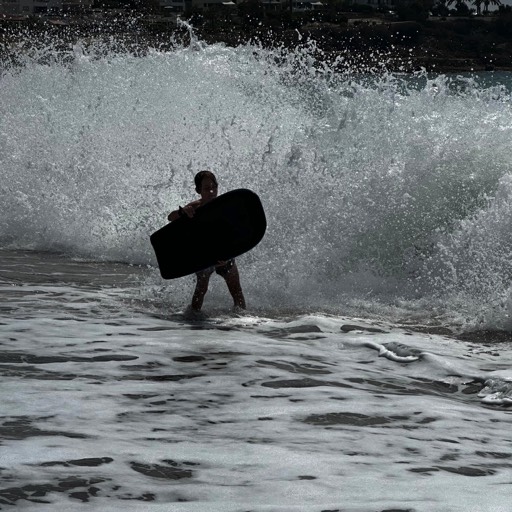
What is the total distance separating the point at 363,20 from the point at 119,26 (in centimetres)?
4750

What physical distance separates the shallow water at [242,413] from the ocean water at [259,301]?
17 mm

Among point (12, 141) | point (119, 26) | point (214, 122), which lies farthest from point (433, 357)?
point (119, 26)

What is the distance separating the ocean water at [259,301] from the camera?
4652 mm

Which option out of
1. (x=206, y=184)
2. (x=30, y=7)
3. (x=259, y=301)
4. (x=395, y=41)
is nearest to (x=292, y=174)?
(x=259, y=301)

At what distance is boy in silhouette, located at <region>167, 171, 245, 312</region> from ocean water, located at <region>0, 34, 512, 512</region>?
0.62 ft

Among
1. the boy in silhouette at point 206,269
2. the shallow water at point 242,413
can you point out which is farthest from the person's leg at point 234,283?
the shallow water at point 242,413

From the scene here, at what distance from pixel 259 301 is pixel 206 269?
713mm

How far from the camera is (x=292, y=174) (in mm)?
10516

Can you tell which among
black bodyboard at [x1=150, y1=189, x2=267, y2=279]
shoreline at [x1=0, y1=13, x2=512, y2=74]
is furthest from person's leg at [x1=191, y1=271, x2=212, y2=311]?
shoreline at [x1=0, y1=13, x2=512, y2=74]

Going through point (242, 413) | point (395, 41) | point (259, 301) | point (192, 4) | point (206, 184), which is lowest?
point (242, 413)

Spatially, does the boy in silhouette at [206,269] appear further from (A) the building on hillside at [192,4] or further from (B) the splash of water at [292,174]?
(A) the building on hillside at [192,4]

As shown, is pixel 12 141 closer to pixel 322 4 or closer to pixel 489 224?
pixel 489 224

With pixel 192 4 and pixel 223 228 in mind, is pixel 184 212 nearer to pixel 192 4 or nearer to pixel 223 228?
pixel 223 228

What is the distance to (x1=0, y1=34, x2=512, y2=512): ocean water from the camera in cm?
465
